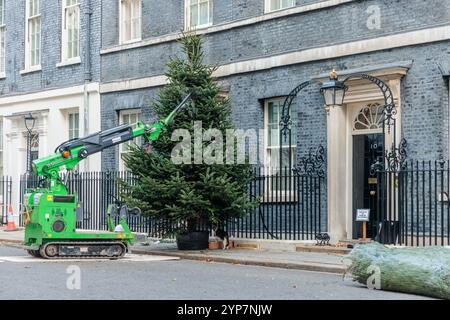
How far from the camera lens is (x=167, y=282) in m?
13.5

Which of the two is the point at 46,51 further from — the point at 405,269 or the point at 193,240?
the point at 405,269

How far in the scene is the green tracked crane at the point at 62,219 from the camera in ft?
57.3

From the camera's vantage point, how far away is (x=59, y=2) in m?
28.1

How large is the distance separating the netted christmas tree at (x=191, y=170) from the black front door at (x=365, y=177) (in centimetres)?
223

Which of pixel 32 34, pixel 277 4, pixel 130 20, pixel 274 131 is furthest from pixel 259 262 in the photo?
pixel 32 34

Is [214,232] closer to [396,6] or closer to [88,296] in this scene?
[396,6]

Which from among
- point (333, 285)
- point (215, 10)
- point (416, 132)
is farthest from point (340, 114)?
point (333, 285)

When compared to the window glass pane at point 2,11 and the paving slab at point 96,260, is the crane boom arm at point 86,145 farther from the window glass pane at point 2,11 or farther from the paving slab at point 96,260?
the window glass pane at point 2,11

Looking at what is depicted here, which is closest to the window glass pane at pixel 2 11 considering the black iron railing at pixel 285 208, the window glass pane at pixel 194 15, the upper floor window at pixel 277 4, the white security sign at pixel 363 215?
the window glass pane at pixel 194 15

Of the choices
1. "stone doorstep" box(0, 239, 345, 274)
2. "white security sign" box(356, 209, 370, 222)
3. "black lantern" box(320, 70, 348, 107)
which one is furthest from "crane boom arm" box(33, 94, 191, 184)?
"white security sign" box(356, 209, 370, 222)

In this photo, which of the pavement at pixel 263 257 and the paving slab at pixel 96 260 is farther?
the paving slab at pixel 96 260

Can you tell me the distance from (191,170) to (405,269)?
7.20m

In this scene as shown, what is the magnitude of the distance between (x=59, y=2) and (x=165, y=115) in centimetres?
1041

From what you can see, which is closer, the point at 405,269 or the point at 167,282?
the point at 405,269
